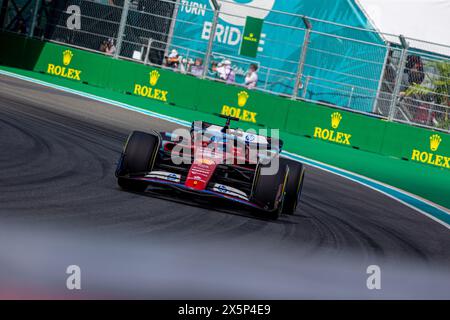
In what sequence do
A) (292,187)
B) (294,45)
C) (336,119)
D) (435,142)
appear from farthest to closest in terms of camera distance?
(294,45) < (336,119) < (435,142) < (292,187)

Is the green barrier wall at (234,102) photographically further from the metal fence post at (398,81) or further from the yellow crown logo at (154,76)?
the metal fence post at (398,81)

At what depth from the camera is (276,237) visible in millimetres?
7461

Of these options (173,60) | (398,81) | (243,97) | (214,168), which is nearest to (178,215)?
(214,168)

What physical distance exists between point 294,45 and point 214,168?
13.8 metres

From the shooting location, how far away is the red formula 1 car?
26.6 ft

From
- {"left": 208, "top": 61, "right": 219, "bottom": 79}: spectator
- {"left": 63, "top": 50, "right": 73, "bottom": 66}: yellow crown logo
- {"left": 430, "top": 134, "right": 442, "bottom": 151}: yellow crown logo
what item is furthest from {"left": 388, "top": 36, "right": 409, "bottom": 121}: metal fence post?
{"left": 63, "top": 50, "right": 73, "bottom": 66}: yellow crown logo

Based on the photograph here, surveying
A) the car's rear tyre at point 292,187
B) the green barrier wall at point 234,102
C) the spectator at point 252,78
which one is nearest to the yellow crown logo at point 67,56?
the green barrier wall at point 234,102

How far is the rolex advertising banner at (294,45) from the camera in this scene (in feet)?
63.3

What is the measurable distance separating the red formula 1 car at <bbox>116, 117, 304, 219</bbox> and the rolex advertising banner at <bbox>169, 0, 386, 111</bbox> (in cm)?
997

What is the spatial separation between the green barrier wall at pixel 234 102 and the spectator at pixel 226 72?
87 cm

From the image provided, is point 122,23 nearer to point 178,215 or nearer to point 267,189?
point 267,189

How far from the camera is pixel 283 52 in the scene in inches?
941
